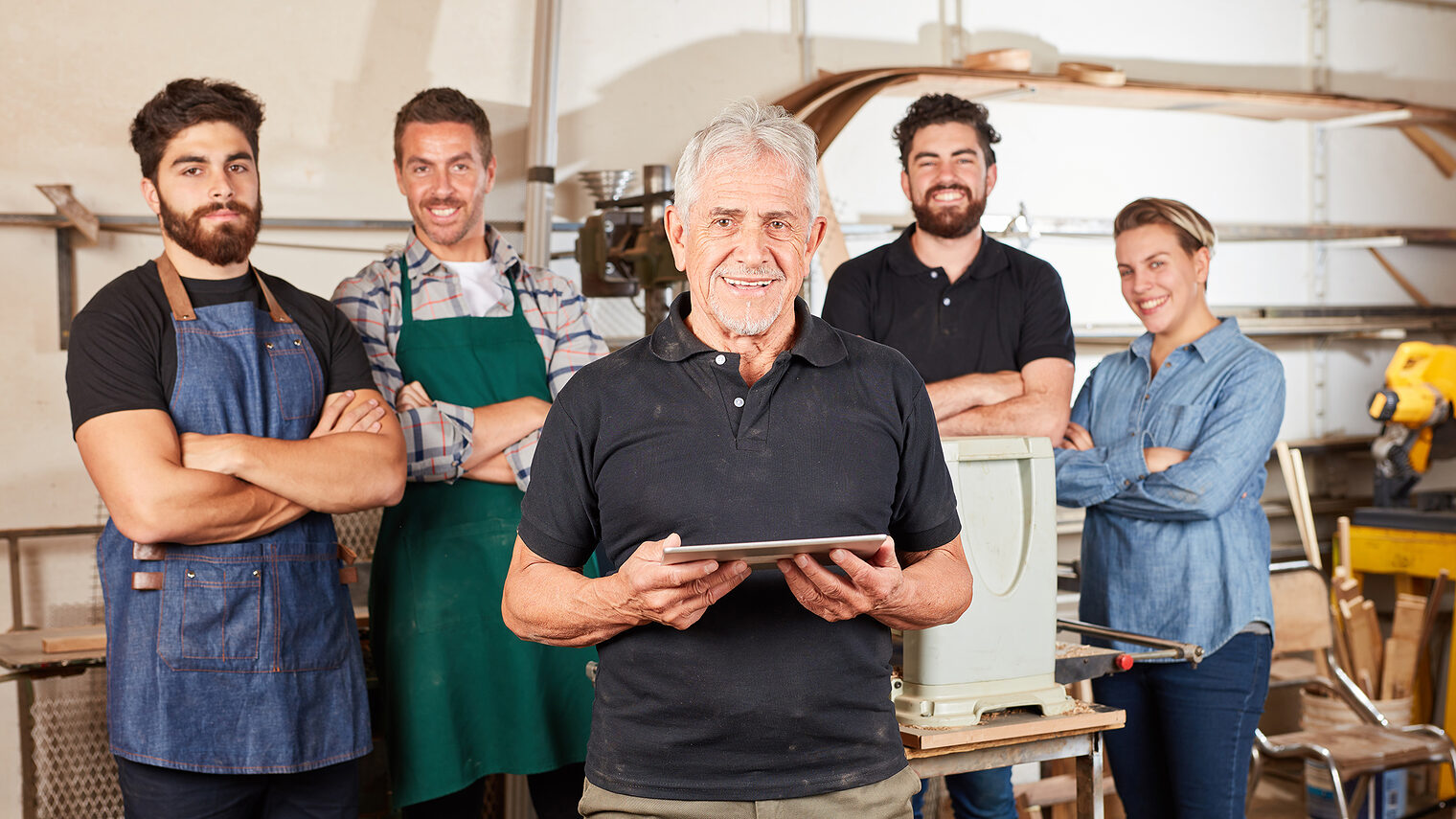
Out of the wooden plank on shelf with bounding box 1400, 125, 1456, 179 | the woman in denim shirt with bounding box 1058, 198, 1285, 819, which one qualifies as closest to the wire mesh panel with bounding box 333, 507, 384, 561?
the woman in denim shirt with bounding box 1058, 198, 1285, 819

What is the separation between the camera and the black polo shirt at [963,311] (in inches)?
109

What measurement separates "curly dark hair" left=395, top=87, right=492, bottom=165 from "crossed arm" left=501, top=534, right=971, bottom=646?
124 cm

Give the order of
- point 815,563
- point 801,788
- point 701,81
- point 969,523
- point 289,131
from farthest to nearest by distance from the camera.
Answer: point 701,81 → point 289,131 → point 969,523 → point 801,788 → point 815,563

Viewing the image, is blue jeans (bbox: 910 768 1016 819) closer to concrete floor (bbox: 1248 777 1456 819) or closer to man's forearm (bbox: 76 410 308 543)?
man's forearm (bbox: 76 410 308 543)

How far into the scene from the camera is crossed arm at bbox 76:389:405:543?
1.99 meters

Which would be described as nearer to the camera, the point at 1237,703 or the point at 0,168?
the point at 1237,703

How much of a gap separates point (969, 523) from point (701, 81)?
2.78 metres

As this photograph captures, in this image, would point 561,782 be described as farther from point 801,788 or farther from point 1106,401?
point 1106,401

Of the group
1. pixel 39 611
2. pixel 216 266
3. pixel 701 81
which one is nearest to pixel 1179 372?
pixel 216 266

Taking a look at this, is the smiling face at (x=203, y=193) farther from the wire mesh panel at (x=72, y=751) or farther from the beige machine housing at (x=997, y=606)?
the wire mesh panel at (x=72, y=751)

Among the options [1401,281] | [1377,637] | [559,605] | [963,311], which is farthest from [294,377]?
[1401,281]

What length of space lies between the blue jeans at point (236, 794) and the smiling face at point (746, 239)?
121 centimetres

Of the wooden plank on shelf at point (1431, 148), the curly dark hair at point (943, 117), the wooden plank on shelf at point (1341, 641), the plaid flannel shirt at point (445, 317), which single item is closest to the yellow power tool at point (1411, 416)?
the wooden plank on shelf at point (1341, 641)

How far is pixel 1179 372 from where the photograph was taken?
9.09ft
